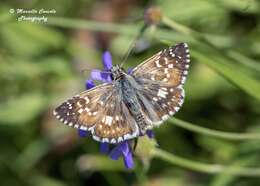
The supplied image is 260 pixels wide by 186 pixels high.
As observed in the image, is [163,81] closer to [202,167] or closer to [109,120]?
[109,120]

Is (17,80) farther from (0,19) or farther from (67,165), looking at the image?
(0,19)

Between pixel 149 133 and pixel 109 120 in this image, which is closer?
pixel 109 120

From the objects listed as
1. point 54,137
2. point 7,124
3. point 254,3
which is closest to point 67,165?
point 54,137

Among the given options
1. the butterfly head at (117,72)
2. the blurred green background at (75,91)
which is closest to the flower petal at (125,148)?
the butterfly head at (117,72)

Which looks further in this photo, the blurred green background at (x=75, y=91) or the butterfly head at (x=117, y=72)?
the blurred green background at (x=75, y=91)

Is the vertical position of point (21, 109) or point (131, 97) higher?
point (21, 109)

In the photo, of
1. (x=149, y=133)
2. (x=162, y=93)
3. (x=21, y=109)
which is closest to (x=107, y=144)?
(x=149, y=133)

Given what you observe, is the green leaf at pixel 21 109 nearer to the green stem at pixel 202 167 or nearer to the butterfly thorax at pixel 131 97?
the green stem at pixel 202 167

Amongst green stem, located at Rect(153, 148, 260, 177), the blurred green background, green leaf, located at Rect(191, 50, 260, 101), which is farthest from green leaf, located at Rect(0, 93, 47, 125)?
green leaf, located at Rect(191, 50, 260, 101)
